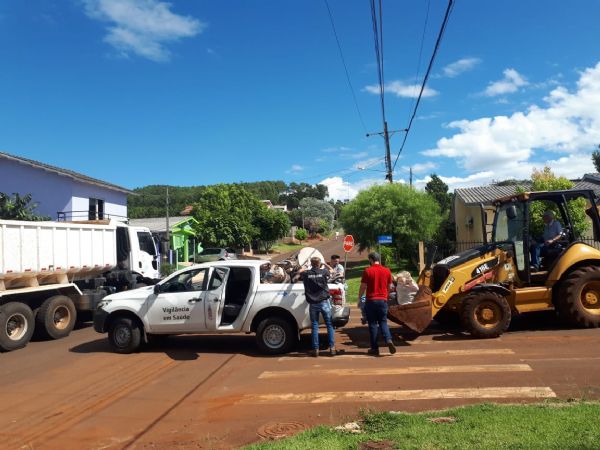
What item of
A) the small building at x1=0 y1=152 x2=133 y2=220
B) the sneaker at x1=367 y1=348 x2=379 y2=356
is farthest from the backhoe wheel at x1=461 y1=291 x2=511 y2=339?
the small building at x1=0 y1=152 x2=133 y2=220

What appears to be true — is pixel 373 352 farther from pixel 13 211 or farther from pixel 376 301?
pixel 13 211

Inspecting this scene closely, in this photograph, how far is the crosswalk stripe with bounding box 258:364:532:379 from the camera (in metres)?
7.45

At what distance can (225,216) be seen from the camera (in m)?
53.0

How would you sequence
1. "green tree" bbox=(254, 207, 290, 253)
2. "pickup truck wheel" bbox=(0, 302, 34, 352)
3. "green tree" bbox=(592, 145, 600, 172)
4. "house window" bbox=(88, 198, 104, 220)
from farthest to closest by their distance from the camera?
"green tree" bbox=(254, 207, 290, 253) < "green tree" bbox=(592, 145, 600, 172) < "house window" bbox=(88, 198, 104, 220) < "pickup truck wheel" bbox=(0, 302, 34, 352)

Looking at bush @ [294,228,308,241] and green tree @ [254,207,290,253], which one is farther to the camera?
bush @ [294,228,308,241]

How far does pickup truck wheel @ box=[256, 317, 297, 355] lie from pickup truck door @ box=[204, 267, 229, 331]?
2.62 feet

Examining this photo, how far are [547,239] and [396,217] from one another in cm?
1705

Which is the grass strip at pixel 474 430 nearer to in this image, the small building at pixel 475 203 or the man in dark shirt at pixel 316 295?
the man in dark shirt at pixel 316 295

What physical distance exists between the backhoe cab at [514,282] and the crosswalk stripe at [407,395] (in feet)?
10.1

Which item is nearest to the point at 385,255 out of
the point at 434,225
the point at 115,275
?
the point at 434,225

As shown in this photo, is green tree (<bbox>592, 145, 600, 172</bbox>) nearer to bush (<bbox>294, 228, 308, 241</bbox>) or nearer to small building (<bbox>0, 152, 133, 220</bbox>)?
small building (<bbox>0, 152, 133, 220</bbox>)

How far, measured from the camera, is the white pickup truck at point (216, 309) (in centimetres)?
927

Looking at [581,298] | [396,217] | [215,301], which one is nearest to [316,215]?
[396,217]

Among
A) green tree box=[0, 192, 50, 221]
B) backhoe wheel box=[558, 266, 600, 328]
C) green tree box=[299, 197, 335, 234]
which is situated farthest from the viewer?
green tree box=[299, 197, 335, 234]
